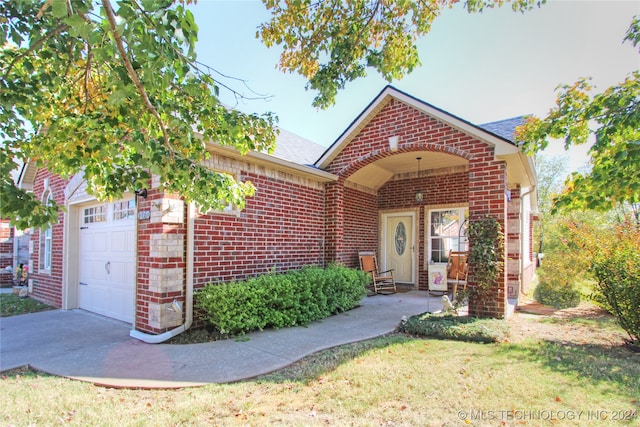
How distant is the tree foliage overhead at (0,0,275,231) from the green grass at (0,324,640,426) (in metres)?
1.98

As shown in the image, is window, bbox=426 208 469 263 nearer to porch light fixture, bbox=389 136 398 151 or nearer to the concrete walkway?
porch light fixture, bbox=389 136 398 151

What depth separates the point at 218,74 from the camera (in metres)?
3.67

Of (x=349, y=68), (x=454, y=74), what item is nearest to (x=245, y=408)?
(x=349, y=68)

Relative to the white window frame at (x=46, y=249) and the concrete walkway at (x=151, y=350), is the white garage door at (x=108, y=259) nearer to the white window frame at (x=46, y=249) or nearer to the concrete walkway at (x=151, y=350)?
the concrete walkway at (x=151, y=350)

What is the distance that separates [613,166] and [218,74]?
4.98 m

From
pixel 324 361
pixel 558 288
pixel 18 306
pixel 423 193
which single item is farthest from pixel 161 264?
pixel 558 288

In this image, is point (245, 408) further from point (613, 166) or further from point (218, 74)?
point (613, 166)

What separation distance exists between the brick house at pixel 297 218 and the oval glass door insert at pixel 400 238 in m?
0.05

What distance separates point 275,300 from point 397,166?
6.39 m

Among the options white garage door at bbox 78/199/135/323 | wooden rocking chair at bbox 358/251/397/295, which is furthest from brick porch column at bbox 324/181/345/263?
white garage door at bbox 78/199/135/323

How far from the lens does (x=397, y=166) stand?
1066 cm

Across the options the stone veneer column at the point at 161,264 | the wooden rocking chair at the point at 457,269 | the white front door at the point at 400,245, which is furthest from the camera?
the white front door at the point at 400,245

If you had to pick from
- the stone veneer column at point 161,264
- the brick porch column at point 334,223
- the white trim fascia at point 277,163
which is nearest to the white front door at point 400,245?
the brick porch column at point 334,223

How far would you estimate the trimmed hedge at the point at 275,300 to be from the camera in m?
5.51
